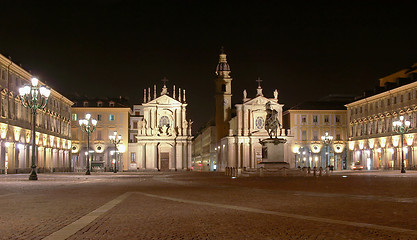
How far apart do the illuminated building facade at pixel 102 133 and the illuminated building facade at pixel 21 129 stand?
13.1m

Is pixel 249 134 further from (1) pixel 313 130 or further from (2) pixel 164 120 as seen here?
(2) pixel 164 120

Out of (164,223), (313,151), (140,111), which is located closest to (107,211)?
(164,223)

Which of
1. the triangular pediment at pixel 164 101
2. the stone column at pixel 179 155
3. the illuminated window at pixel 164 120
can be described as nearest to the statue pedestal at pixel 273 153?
the stone column at pixel 179 155

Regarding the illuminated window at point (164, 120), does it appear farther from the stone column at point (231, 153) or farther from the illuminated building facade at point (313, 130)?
the illuminated building facade at point (313, 130)

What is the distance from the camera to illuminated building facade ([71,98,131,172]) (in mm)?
105000

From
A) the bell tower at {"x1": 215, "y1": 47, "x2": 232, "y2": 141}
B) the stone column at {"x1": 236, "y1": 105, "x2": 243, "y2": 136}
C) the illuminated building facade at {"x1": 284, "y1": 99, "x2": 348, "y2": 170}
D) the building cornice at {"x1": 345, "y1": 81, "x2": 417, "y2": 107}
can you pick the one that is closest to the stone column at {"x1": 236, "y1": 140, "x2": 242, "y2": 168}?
the stone column at {"x1": 236, "y1": 105, "x2": 243, "y2": 136}

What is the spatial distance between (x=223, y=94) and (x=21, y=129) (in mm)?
61031

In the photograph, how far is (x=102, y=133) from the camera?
10662cm

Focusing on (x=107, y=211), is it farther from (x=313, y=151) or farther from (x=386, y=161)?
(x=313, y=151)

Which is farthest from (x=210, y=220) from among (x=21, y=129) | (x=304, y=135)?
(x=304, y=135)

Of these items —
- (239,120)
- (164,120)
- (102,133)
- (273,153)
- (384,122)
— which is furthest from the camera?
(239,120)

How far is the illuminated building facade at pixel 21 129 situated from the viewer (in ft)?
196

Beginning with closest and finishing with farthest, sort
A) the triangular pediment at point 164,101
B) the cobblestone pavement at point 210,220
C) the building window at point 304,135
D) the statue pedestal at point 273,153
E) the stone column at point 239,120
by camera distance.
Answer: the cobblestone pavement at point 210,220
the statue pedestal at point 273,153
the triangular pediment at point 164,101
the stone column at point 239,120
the building window at point 304,135

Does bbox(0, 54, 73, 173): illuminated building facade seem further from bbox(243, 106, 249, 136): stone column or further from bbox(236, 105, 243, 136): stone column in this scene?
bbox(243, 106, 249, 136): stone column
